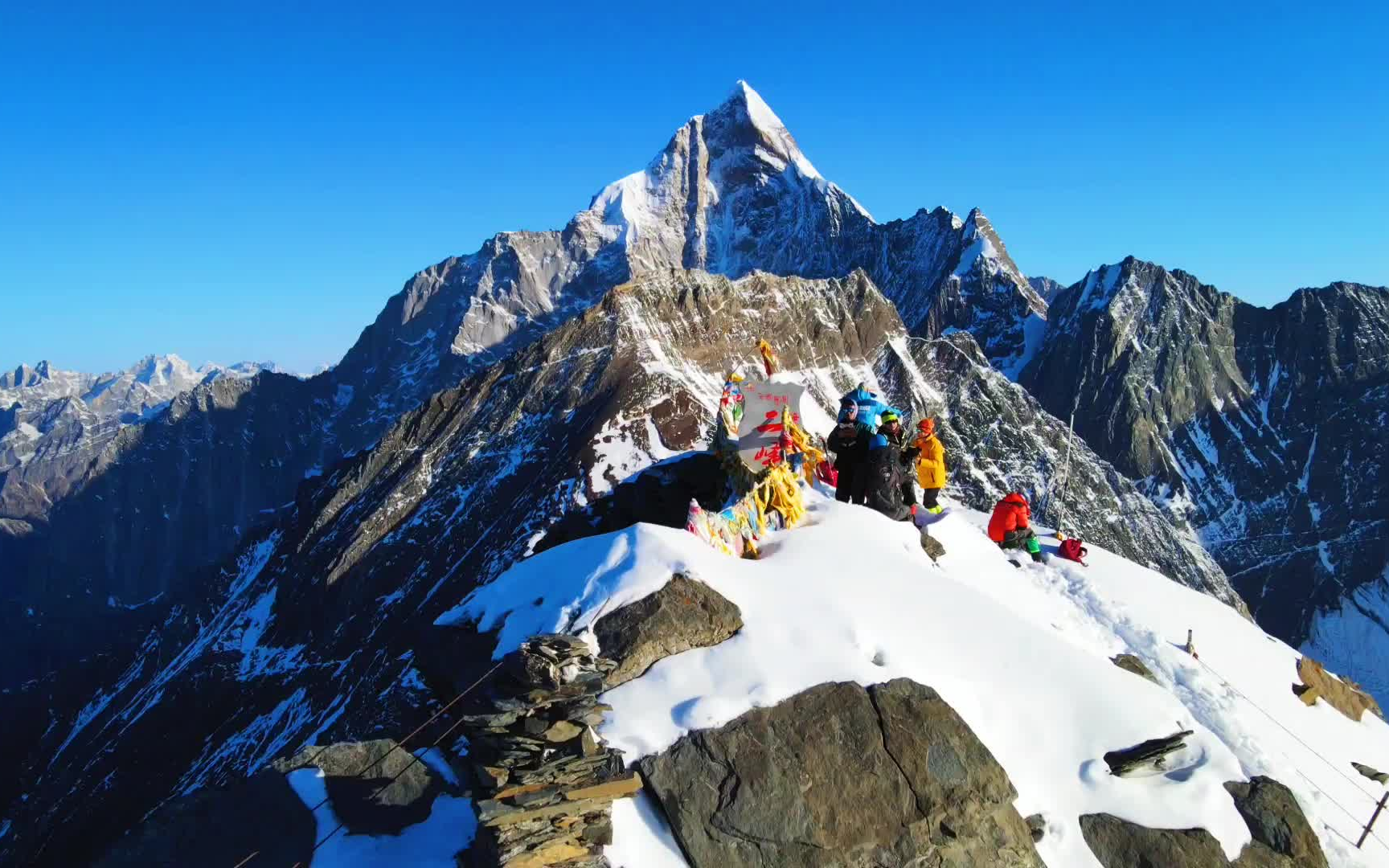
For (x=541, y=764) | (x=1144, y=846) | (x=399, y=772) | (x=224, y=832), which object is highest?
(x=541, y=764)

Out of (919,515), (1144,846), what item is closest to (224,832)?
(1144,846)

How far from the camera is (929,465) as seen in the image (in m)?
24.9

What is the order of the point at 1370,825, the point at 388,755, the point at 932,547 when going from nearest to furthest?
the point at 388,755
the point at 1370,825
the point at 932,547

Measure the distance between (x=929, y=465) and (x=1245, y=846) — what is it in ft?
44.6

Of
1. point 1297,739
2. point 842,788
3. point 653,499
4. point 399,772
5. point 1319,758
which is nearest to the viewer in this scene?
point 842,788

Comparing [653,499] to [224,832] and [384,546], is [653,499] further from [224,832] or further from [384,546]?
[384,546]


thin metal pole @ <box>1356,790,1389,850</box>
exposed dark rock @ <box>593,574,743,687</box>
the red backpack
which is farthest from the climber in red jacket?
exposed dark rock @ <box>593,574,743,687</box>

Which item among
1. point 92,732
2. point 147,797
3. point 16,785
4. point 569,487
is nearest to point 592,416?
point 569,487

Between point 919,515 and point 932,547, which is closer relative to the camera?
point 932,547

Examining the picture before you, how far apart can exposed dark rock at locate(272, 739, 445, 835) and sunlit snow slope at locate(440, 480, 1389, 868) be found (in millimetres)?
2506

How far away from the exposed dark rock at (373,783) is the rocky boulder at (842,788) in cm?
432

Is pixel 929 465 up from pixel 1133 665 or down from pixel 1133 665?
up

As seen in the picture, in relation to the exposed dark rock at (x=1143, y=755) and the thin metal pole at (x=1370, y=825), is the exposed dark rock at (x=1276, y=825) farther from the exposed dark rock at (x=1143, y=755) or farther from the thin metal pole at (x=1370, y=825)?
the thin metal pole at (x=1370, y=825)

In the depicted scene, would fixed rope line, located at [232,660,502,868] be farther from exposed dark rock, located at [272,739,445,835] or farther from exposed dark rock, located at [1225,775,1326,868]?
exposed dark rock, located at [1225,775,1326,868]
